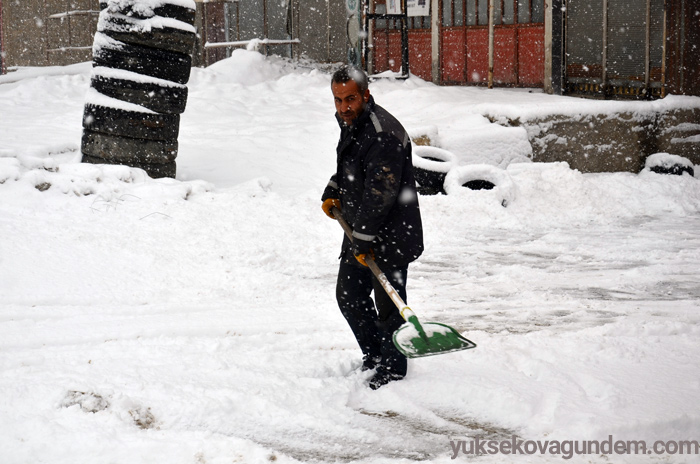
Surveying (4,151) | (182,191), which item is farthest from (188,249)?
(4,151)

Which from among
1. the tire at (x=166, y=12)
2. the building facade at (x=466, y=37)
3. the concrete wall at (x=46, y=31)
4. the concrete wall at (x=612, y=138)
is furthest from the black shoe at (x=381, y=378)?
the concrete wall at (x=46, y=31)

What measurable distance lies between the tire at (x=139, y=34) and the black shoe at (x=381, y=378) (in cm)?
527

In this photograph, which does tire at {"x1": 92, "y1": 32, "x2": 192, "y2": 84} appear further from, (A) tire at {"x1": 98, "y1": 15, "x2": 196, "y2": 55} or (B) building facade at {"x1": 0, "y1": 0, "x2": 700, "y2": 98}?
(B) building facade at {"x1": 0, "y1": 0, "x2": 700, "y2": 98}

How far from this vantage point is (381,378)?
394 centimetres

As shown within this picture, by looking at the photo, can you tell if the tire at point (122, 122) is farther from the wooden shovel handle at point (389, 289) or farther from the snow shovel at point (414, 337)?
the wooden shovel handle at point (389, 289)

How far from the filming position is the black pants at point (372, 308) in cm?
391

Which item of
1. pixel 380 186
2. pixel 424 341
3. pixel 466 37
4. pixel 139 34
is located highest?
pixel 466 37

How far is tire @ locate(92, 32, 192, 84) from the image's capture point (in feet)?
25.8

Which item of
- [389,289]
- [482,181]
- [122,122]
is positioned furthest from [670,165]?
[389,289]

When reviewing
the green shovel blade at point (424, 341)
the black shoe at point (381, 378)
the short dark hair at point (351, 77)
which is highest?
the short dark hair at point (351, 77)

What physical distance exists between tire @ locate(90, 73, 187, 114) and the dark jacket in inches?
186

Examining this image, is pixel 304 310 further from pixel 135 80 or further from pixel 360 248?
pixel 135 80

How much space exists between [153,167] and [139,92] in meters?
0.83

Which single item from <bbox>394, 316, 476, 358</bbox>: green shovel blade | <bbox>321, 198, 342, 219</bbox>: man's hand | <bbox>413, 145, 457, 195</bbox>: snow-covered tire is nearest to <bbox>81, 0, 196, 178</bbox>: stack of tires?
<bbox>413, 145, 457, 195</bbox>: snow-covered tire
